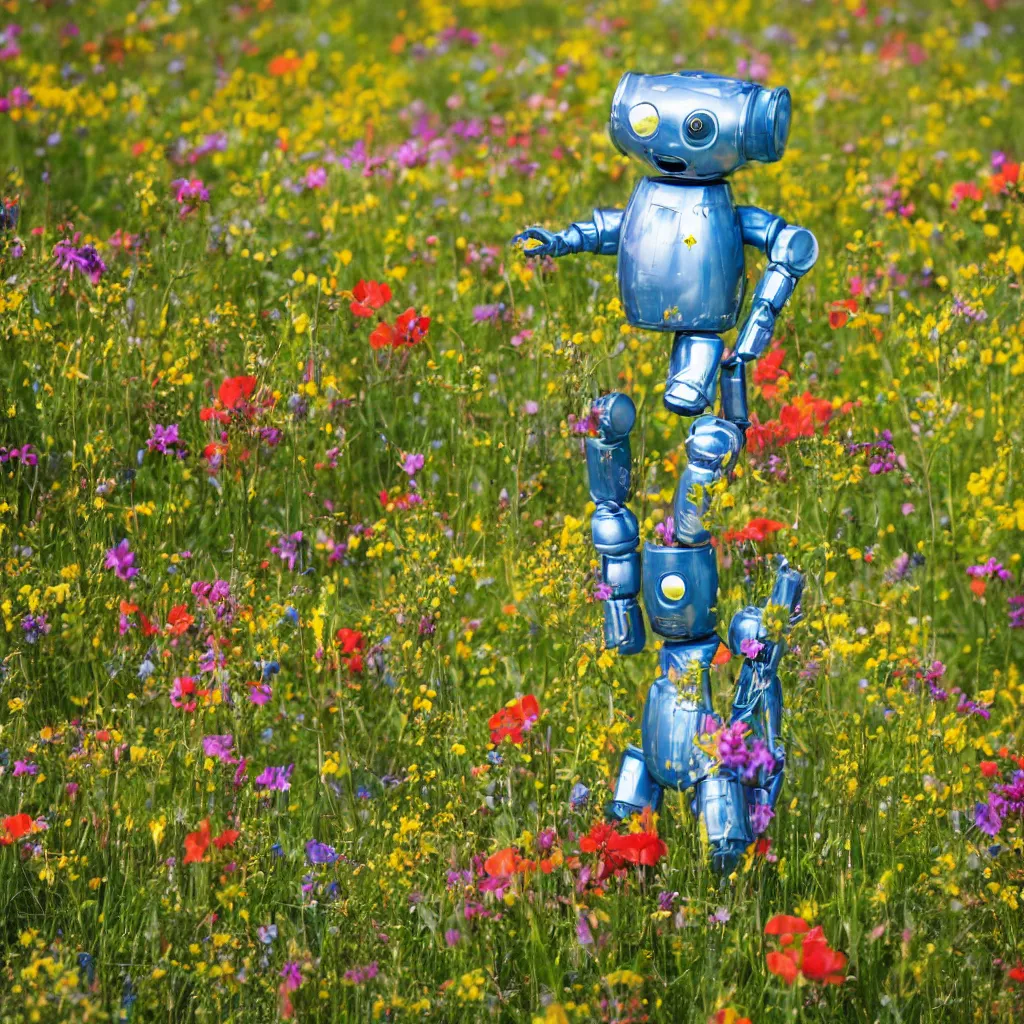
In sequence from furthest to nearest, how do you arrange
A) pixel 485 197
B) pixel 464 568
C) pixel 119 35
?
pixel 119 35, pixel 485 197, pixel 464 568

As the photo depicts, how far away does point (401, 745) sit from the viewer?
3.38m

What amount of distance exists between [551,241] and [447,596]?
1.06 m

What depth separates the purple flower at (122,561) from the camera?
11.8 ft

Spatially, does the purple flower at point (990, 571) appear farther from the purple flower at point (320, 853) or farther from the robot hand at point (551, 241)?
the purple flower at point (320, 853)

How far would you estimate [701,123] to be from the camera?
2898 millimetres

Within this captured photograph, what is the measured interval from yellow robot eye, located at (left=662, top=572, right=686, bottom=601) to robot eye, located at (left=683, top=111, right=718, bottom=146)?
91 centimetres

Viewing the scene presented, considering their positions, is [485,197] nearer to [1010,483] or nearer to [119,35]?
[1010,483]

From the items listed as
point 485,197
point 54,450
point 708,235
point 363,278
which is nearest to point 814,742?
point 708,235

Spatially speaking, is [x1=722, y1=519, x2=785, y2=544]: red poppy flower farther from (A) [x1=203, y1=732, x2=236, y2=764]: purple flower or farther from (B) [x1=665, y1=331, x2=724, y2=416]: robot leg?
(A) [x1=203, y1=732, x2=236, y2=764]: purple flower

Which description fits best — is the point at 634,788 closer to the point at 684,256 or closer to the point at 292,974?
the point at 292,974

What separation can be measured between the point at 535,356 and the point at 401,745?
153 centimetres

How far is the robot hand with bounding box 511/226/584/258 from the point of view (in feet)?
10.2

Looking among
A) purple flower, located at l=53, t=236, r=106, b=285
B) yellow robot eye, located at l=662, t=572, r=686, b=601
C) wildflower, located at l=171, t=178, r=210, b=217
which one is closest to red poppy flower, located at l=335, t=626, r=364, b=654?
yellow robot eye, located at l=662, t=572, r=686, b=601

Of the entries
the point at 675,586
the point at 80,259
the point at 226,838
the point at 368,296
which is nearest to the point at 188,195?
the point at 80,259
